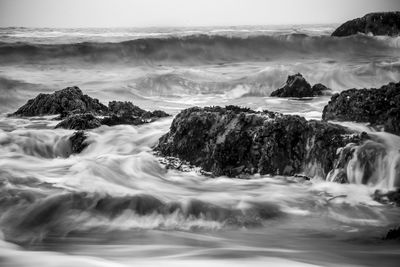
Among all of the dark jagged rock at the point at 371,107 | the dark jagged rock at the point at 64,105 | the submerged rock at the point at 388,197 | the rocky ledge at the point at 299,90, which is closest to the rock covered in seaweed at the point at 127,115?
the dark jagged rock at the point at 64,105

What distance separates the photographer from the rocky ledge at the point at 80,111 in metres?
7.59

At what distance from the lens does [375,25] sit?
2962 cm

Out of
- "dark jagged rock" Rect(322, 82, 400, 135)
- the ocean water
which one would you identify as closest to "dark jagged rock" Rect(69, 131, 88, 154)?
the ocean water

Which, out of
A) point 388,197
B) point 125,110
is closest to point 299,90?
point 125,110

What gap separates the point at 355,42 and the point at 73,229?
25.3 meters

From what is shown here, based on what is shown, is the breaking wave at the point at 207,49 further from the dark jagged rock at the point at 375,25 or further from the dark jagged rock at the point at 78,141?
the dark jagged rock at the point at 78,141

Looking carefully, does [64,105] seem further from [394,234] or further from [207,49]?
[207,49]

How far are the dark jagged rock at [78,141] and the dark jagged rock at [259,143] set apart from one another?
1.52m

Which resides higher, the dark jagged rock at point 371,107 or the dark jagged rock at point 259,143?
the dark jagged rock at point 371,107

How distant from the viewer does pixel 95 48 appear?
938 inches

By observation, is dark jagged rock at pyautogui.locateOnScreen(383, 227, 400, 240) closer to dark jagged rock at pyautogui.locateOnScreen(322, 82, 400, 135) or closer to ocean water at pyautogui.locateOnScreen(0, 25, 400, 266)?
ocean water at pyautogui.locateOnScreen(0, 25, 400, 266)

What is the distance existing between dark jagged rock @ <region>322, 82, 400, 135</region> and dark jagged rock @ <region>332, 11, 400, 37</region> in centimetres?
2431

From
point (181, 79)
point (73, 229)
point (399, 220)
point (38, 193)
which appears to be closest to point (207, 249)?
point (73, 229)

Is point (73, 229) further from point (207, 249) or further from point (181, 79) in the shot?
point (181, 79)
